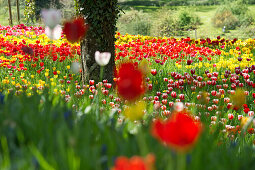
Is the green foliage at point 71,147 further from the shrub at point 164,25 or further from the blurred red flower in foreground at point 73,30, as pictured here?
the shrub at point 164,25

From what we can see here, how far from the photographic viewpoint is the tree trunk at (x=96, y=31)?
193 inches

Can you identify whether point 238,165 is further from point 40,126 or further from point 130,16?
point 130,16

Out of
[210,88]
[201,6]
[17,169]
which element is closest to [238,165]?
[17,169]

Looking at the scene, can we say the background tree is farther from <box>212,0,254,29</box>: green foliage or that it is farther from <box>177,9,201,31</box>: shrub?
<box>212,0,254,29</box>: green foliage

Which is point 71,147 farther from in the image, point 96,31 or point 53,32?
point 96,31

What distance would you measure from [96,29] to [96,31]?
0.10 feet

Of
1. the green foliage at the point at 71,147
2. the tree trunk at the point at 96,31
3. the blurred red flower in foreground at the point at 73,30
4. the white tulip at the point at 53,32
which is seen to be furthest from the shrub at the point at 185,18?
the green foliage at the point at 71,147

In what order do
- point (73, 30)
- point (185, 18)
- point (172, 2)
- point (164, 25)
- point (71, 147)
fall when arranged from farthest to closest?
1. point (172, 2)
2. point (185, 18)
3. point (164, 25)
4. point (73, 30)
5. point (71, 147)

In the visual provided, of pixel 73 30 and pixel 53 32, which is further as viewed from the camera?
pixel 53 32

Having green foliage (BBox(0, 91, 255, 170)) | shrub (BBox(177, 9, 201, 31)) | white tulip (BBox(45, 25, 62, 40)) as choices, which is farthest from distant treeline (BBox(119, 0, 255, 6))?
green foliage (BBox(0, 91, 255, 170))

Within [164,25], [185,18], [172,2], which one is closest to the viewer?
[164,25]

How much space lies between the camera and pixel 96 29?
4973mm

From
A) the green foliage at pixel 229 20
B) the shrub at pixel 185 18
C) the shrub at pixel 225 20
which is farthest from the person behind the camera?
the shrub at pixel 225 20

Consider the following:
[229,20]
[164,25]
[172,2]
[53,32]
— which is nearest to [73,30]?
[53,32]
